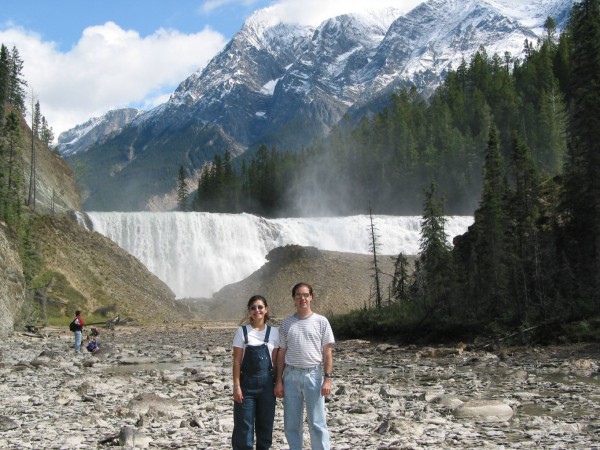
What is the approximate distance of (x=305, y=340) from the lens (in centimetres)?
784

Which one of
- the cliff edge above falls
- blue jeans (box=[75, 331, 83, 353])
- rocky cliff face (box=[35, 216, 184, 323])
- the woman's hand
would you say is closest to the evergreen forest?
rocky cliff face (box=[35, 216, 184, 323])

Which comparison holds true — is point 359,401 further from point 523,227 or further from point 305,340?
point 523,227

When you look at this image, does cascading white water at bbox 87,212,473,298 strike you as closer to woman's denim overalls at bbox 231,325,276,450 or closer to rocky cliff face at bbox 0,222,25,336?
rocky cliff face at bbox 0,222,25,336

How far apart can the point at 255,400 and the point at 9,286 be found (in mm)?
34600

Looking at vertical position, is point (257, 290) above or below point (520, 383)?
above

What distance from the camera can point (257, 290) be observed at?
2532 inches

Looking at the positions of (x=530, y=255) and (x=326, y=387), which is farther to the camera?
(x=530, y=255)

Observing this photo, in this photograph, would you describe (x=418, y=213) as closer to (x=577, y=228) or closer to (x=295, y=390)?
(x=577, y=228)

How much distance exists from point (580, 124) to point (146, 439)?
99.4 ft

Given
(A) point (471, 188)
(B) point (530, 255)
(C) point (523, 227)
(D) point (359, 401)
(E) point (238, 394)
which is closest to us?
(E) point (238, 394)

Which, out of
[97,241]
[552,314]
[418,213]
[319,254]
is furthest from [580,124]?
[418,213]

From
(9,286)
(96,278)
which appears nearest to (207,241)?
(96,278)

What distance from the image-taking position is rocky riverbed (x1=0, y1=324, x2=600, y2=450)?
1040cm

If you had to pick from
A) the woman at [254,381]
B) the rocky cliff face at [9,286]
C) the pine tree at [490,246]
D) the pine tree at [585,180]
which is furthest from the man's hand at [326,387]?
the rocky cliff face at [9,286]
